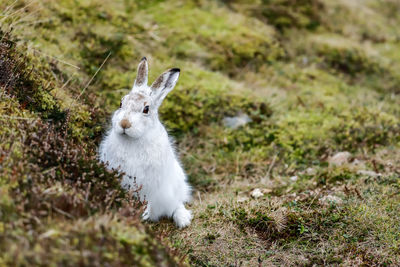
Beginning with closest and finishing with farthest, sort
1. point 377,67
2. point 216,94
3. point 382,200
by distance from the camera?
point 382,200 < point 216,94 < point 377,67

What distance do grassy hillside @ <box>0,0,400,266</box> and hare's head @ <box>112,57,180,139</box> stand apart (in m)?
0.52

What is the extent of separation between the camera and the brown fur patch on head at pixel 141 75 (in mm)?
5398

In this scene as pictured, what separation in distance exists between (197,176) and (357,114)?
3.57 metres

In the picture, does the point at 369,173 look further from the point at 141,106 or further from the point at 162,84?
the point at 141,106

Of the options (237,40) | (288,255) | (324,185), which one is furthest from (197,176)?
(237,40)

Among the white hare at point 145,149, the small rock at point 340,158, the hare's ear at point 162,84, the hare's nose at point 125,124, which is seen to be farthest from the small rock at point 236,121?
the hare's nose at point 125,124

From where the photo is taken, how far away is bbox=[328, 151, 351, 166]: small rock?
687cm

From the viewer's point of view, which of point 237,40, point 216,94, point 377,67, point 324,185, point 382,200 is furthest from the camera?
point 377,67

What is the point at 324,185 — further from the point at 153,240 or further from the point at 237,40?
the point at 237,40

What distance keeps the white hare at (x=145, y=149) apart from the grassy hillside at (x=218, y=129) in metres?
0.30

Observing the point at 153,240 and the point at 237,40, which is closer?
the point at 153,240

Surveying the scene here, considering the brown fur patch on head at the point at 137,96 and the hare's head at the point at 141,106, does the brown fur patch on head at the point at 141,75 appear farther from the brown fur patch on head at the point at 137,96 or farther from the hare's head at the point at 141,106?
the brown fur patch on head at the point at 137,96

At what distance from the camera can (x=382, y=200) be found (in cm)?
530

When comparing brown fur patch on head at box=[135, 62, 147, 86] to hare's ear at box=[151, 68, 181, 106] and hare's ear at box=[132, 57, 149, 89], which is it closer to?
hare's ear at box=[132, 57, 149, 89]
